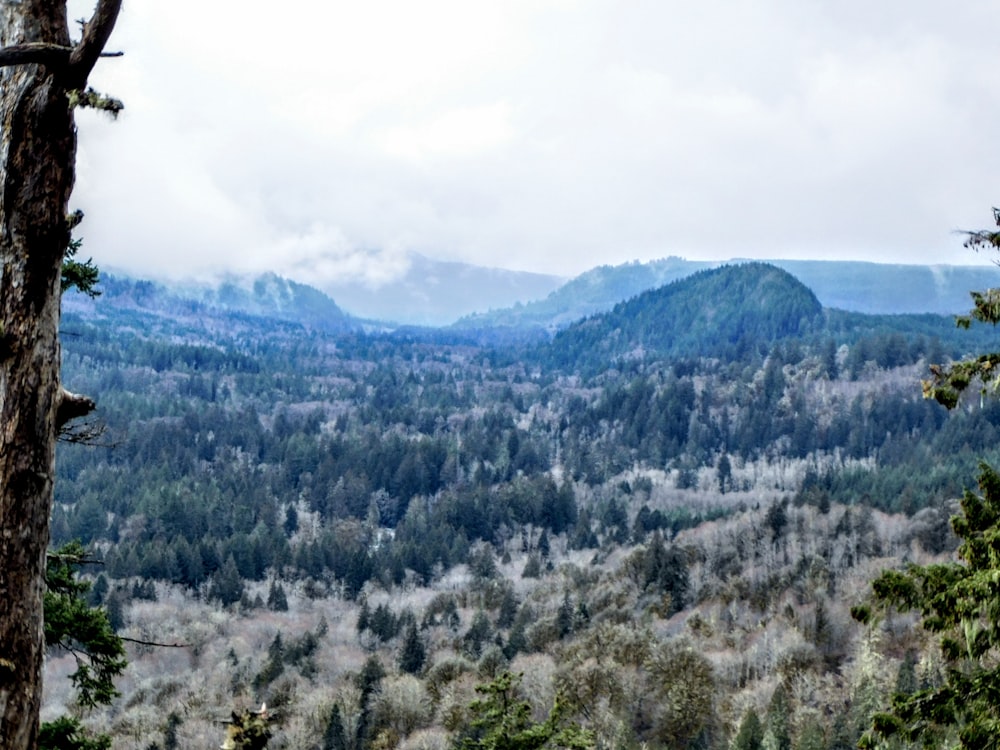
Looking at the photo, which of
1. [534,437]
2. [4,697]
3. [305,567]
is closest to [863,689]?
[4,697]

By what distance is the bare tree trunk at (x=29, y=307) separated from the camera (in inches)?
218

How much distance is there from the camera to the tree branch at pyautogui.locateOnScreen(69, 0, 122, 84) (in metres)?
5.47

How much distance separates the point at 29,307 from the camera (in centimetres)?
574

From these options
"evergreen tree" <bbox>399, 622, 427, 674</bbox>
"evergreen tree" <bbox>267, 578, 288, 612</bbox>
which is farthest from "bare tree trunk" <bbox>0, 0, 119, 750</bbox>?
"evergreen tree" <bbox>267, 578, 288, 612</bbox>

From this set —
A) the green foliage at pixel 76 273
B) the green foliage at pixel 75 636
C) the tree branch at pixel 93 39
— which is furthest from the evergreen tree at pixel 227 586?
the tree branch at pixel 93 39

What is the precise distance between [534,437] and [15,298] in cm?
19444

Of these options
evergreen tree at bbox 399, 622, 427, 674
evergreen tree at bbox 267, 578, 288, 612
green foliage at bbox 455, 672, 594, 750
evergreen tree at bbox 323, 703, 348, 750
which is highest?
green foliage at bbox 455, 672, 594, 750

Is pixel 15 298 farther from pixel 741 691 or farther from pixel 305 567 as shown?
pixel 305 567

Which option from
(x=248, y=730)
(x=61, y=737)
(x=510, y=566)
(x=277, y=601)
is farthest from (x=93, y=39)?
(x=510, y=566)

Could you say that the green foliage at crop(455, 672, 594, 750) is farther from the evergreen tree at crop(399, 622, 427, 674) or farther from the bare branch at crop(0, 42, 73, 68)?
the evergreen tree at crop(399, 622, 427, 674)

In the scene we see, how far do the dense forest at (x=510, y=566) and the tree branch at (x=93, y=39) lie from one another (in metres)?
3.95

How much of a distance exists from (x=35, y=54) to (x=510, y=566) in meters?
115

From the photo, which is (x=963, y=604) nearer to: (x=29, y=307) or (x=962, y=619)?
(x=962, y=619)

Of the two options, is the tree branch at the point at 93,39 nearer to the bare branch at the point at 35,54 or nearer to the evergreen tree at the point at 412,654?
the bare branch at the point at 35,54
